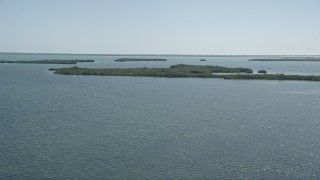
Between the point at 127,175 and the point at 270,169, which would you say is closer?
the point at 127,175

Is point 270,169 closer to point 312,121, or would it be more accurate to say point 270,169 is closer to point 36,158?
point 36,158

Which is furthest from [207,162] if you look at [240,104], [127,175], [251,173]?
[240,104]

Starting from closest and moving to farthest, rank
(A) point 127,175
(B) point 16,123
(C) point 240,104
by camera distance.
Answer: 1. (A) point 127,175
2. (B) point 16,123
3. (C) point 240,104

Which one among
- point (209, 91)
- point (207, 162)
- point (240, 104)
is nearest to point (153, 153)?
→ point (207, 162)

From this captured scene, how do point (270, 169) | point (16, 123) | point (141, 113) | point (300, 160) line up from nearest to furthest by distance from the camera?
point (270, 169)
point (300, 160)
point (16, 123)
point (141, 113)

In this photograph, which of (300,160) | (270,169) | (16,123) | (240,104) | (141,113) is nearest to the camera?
(270,169)

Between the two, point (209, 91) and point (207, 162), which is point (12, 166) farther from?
point (209, 91)
